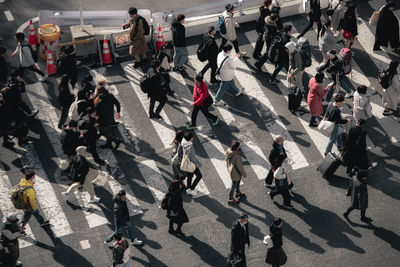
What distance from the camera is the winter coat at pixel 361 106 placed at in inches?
787

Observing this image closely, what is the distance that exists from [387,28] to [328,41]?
2089mm

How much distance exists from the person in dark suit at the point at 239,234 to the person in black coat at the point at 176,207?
1.51 m

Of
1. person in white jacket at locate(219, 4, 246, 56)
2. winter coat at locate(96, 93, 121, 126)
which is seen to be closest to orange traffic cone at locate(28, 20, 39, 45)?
winter coat at locate(96, 93, 121, 126)

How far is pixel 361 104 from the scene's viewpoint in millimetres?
20016

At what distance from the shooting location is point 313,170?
1983cm

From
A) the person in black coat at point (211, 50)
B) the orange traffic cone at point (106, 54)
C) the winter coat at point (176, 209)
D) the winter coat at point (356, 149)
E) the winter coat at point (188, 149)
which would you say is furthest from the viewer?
the orange traffic cone at point (106, 54)

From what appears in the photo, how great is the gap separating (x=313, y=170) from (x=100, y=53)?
24.0 feet

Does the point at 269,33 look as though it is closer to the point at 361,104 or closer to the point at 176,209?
the point at 361,104

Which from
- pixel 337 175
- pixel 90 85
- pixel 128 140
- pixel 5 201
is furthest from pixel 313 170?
pixel 5 201

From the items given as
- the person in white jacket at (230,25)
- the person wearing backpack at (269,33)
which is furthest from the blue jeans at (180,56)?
the person wearing backpack at (269,33)

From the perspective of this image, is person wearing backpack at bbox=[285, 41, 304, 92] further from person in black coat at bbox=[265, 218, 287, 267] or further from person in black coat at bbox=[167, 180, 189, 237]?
person in black coat at bbox=[265, 218, 287, 267]

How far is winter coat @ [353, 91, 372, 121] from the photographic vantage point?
20.0 metres

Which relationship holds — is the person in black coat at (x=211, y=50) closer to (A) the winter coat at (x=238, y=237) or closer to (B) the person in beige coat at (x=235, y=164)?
(B) the person in beige coat at (x=235, y=164)

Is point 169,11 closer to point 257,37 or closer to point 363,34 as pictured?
point 257,37
